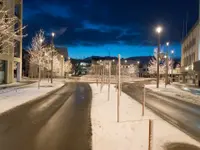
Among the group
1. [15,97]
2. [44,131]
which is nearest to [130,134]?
[44,131]

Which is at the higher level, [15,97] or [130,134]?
[15,97]

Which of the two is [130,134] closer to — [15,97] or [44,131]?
[44,131]

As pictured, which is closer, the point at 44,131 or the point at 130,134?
the point at 130,134

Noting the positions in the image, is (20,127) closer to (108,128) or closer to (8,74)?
(108,128)

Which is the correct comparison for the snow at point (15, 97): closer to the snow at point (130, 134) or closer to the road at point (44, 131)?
the road at point (44, 131)

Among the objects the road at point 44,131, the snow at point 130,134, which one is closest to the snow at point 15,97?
the road at point 44,131

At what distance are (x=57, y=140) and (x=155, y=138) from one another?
2877 mm

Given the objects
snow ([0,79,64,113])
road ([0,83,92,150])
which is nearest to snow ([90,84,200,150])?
road ([0,83,92,150])

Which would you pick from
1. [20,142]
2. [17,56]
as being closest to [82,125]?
[20,142]

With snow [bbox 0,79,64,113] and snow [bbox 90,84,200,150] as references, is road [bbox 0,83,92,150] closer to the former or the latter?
snow [bbox 90,84,200,150]

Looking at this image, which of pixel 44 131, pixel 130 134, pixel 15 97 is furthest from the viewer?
pixel 15 97

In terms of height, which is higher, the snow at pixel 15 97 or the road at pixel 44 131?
the snow at pixel 15 97

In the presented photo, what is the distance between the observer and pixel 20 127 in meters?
10.4

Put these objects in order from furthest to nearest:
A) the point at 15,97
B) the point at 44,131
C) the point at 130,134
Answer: the point at 15,97 → the point at 44,131 → the point at 130,134
